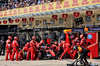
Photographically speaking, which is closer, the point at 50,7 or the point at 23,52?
the point at 23,52

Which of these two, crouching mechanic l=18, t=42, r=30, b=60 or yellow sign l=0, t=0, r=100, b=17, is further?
yellow sign l=0, t=0, r=100, b=17

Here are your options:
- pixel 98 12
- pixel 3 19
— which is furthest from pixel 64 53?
pixel 3 19

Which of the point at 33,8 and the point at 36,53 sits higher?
the point at 33,8

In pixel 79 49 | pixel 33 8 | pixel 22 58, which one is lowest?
pixel 22 58

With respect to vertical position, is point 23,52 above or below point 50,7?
below

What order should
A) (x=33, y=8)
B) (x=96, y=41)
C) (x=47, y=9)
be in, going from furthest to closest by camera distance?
1. (x=33, y=8)
2. (x=47, y=9)
3. (x=96, y=41)

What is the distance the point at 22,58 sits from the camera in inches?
643

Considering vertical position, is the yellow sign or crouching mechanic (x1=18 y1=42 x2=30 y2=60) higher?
the yellow sign

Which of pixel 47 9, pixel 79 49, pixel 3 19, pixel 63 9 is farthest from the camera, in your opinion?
pixel 3 19

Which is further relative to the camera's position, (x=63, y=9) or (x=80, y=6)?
(x=63, y=9)

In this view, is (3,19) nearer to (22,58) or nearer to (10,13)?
(10,13)

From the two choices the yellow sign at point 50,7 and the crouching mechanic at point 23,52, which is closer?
the crouching mechanic at point 23,52

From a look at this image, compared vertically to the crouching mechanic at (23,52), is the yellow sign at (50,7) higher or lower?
higher

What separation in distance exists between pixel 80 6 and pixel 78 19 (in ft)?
14.0
